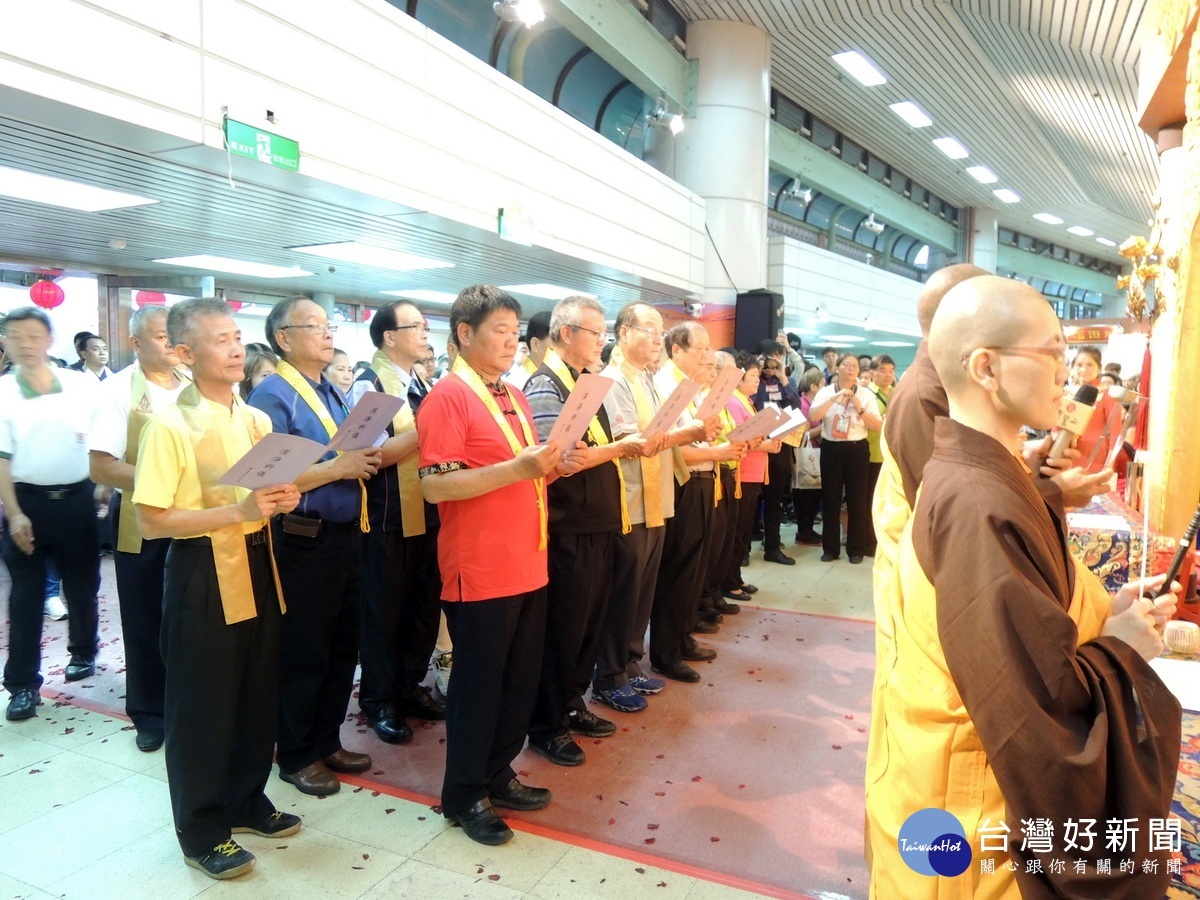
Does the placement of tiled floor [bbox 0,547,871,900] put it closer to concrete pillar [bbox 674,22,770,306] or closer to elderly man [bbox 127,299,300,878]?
elderly man [bbox 127,299,300,878]

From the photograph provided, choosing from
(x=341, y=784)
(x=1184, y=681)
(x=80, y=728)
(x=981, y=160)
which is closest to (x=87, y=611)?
(x=80, y=728)

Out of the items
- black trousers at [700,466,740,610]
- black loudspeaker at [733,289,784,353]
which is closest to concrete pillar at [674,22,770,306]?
black loudspeaker at [733,289,784,353]

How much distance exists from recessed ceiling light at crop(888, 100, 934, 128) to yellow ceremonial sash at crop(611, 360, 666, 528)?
9671 millimetres

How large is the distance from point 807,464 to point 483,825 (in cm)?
469

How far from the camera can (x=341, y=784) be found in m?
2.58

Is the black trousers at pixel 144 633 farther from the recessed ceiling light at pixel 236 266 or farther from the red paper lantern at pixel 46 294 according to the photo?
the red paper lantern at pixel 46 294

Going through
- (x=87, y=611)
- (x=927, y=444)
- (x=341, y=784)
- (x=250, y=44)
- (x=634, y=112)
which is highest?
(x=634, y=112)

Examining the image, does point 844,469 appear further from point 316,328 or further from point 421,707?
point 316,328

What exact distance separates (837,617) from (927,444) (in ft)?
10.1

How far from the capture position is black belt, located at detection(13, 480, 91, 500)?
3.15m

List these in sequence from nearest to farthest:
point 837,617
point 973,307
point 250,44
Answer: point 973,307 < point 250,44 < point 837,617

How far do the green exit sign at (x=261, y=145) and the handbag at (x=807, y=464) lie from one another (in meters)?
4.20

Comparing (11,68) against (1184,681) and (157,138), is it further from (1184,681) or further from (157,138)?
(1184,681)

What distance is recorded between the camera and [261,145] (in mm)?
3762
